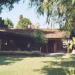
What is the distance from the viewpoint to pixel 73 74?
20984 millimetres

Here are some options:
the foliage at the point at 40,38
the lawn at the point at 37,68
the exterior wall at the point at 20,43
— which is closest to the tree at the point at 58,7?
the lawn at the point at 37,68

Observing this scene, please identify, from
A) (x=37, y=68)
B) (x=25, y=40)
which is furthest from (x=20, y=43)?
(x=37, y=68)

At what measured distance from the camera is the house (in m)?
51.9

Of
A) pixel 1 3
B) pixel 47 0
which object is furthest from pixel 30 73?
pixel 1 3

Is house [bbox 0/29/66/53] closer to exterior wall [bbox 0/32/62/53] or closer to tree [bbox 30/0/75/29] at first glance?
exterior wall [bbox 0/32/62/53]

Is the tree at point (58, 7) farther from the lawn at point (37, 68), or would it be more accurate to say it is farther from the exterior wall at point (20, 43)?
the exterior wall at point (20, 43)

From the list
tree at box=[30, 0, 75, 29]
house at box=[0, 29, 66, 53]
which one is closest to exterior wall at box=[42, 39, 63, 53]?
house at box=[0, 29, 66, 53]

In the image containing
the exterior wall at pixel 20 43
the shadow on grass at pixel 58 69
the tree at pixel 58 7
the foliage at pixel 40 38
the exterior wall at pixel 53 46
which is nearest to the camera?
the tree at pixel 58 7

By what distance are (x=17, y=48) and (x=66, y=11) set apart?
34300mm

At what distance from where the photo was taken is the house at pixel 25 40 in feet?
170

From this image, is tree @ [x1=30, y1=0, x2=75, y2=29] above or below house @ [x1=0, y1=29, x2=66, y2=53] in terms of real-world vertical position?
above

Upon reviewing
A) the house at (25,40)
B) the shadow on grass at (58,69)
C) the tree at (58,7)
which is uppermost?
the tree at (58,7)

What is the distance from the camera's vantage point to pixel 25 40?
53125mm

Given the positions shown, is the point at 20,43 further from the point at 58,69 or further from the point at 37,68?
the point at 58,69
